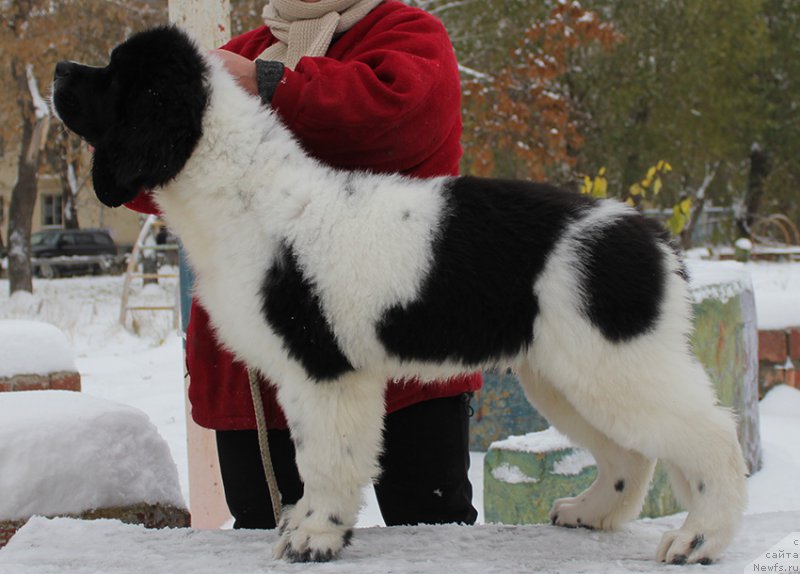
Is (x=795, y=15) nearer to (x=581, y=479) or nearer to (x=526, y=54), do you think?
(x=526, y=54)

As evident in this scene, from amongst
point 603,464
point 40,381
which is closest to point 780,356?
point 603,464

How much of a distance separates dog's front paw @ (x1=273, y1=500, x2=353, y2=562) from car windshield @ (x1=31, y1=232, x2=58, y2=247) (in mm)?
31149

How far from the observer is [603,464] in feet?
8.71

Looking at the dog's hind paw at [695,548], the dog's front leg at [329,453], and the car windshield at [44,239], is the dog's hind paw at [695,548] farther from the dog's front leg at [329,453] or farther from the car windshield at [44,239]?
the car windshield at [44,239]

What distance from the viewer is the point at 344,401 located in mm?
2311

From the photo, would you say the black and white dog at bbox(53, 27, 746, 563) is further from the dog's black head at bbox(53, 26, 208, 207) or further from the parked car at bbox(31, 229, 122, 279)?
the parked car at bbox(31, 229, 122, 279)

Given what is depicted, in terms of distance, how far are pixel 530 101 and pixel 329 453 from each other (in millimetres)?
14304

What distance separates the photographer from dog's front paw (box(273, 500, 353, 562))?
233cm

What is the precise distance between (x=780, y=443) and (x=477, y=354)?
530 centimetres

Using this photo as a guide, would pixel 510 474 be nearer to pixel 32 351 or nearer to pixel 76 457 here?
pixel 76 457

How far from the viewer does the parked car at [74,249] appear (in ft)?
95.7

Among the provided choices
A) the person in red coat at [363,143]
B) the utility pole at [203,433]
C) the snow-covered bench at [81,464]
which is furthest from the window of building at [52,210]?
the person in red coat at [363,143]

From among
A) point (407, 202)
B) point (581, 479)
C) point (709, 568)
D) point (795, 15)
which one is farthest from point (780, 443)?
point (795, 15)

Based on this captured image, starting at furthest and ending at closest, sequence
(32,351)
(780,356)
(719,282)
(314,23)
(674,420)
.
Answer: (780,356), (719,282), (32,351), (314,23), (674,420)
